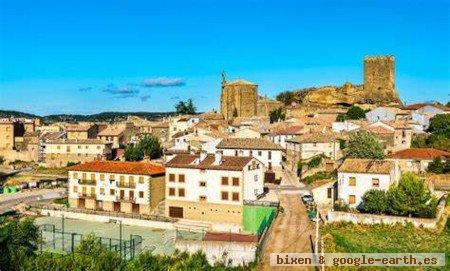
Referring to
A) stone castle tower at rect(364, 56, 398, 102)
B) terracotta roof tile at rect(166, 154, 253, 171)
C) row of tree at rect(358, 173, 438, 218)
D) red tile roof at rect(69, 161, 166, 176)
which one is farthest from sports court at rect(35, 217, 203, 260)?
stone castle tower at rect(364, 56, 398, 102)

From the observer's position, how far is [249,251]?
37.2 meters

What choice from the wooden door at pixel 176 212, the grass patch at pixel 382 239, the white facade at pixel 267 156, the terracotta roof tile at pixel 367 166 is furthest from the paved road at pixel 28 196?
the grass patch at pixel 382 239

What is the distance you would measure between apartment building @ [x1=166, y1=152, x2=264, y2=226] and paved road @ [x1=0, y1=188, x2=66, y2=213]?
21745mm

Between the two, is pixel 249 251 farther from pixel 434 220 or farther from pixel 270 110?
pixel 270 110

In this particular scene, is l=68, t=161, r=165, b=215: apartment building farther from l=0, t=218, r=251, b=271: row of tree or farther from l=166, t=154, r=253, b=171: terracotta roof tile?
l=0, t=218, r=251, b=271: row of tree

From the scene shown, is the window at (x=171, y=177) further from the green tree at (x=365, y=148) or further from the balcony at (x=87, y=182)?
the green tree at (x=365, y=148)

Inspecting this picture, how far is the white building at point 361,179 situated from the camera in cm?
4453

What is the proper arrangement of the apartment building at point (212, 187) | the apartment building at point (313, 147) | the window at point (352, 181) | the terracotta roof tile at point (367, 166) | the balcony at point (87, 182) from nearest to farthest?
the terracotta roof tile at point (367, 166)
the window at point (352, 181)
the apartment building at point (212, 187)
the balcony at point (87, 182)
the apartment building at point (313, 147)

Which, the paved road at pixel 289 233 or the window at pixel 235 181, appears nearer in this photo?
the paved road at pixel 289 233

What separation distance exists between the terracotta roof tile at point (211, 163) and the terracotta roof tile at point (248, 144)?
10.3 meters

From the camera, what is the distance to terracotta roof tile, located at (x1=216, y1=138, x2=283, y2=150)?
63812 mm

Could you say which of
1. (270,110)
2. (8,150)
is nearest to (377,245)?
(270,110)

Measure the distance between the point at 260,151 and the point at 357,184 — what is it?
19.8 m

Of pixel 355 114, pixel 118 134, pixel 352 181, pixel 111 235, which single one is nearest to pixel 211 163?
pixel 111 235
